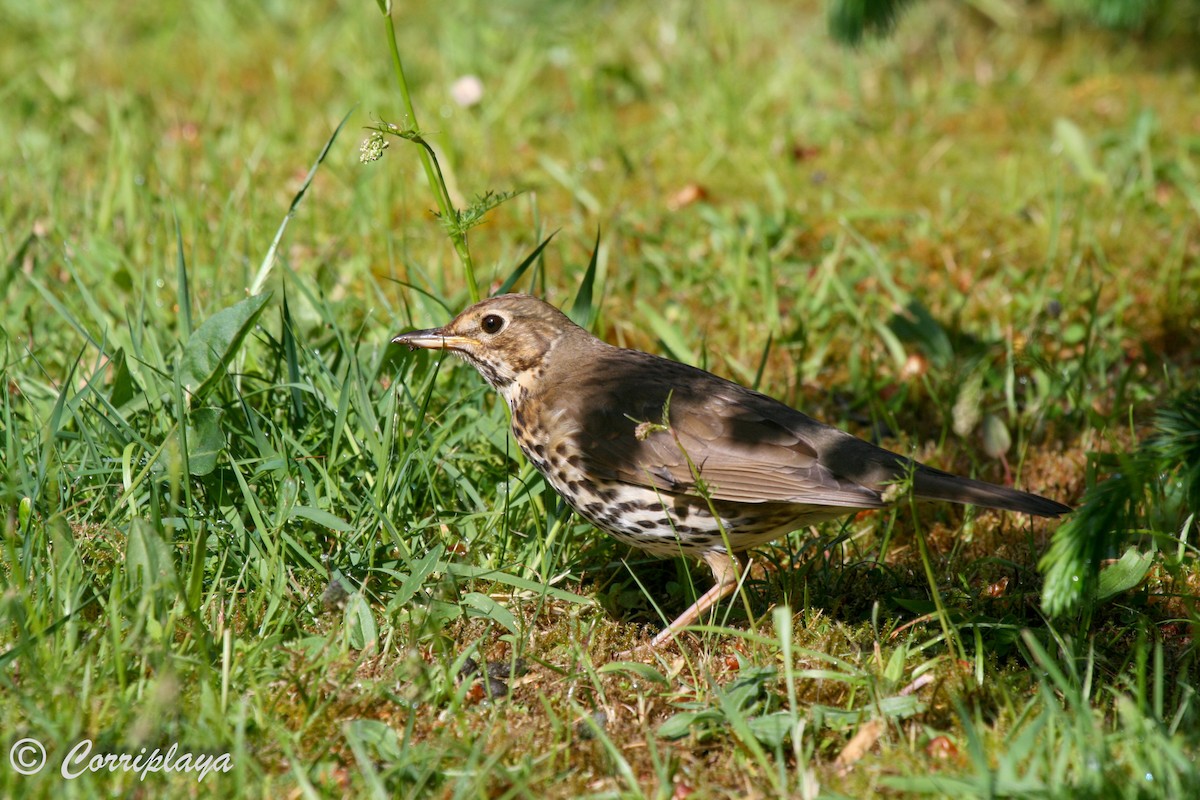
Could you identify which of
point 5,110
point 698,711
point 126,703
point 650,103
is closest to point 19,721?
point 126,703

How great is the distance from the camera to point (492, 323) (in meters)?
3.86

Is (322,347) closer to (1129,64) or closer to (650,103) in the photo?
(650,103)

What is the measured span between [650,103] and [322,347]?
11.2 feet

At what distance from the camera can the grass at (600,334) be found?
9.27 feet

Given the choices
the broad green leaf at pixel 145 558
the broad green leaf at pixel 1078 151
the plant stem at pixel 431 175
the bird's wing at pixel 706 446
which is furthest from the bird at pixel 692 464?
the broad green leaf at pixel 1078 151

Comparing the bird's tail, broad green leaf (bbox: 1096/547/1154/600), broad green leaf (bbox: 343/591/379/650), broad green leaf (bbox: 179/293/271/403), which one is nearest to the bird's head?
broad green leaf (bbox: 179/293/271/403)

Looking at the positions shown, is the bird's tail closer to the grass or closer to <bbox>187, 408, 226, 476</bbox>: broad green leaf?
the grass

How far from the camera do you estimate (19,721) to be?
2.67m

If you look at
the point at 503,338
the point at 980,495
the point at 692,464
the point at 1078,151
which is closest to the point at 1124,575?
the point at 980,495

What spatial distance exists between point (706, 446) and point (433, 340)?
919mm

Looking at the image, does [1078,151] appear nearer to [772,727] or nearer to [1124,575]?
[1124,575]

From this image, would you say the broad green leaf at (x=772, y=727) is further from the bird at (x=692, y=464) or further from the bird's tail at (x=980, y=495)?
the bird's tail at (x=980, y=495)

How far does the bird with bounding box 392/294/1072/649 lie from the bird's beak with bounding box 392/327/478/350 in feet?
0.05

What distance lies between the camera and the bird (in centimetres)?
333
